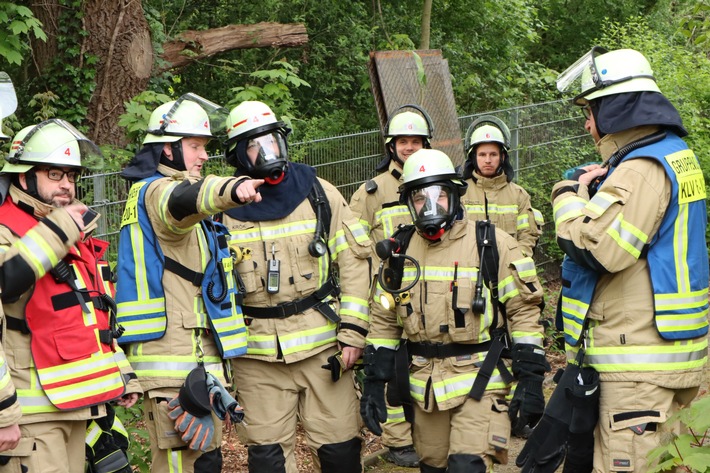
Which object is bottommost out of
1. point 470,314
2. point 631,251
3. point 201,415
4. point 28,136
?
point 201,415

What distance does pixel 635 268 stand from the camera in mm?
4625

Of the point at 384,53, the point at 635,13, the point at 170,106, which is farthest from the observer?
the point at 635,13

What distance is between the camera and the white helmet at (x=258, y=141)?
19.5ft

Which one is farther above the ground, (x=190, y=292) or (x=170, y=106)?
(x=170, y=106)

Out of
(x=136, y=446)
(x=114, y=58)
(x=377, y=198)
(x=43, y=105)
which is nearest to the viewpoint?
(x=136, y=446)

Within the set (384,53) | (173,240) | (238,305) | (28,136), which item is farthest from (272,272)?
(384,53)

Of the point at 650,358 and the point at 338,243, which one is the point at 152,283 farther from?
the point at 650,358

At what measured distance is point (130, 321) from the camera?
527cm

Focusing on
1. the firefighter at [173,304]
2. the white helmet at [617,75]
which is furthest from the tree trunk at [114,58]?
the white helmet at [617,75]

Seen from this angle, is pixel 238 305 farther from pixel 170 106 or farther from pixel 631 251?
pixel 631 251

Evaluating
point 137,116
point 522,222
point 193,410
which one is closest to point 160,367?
point 193,410

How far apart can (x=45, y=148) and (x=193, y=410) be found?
1578 mm

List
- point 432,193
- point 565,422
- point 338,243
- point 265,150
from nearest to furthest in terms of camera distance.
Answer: point 565,422 < point 432,193 < point 265,150 < point 338,243

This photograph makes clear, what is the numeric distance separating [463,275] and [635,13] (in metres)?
16.0
